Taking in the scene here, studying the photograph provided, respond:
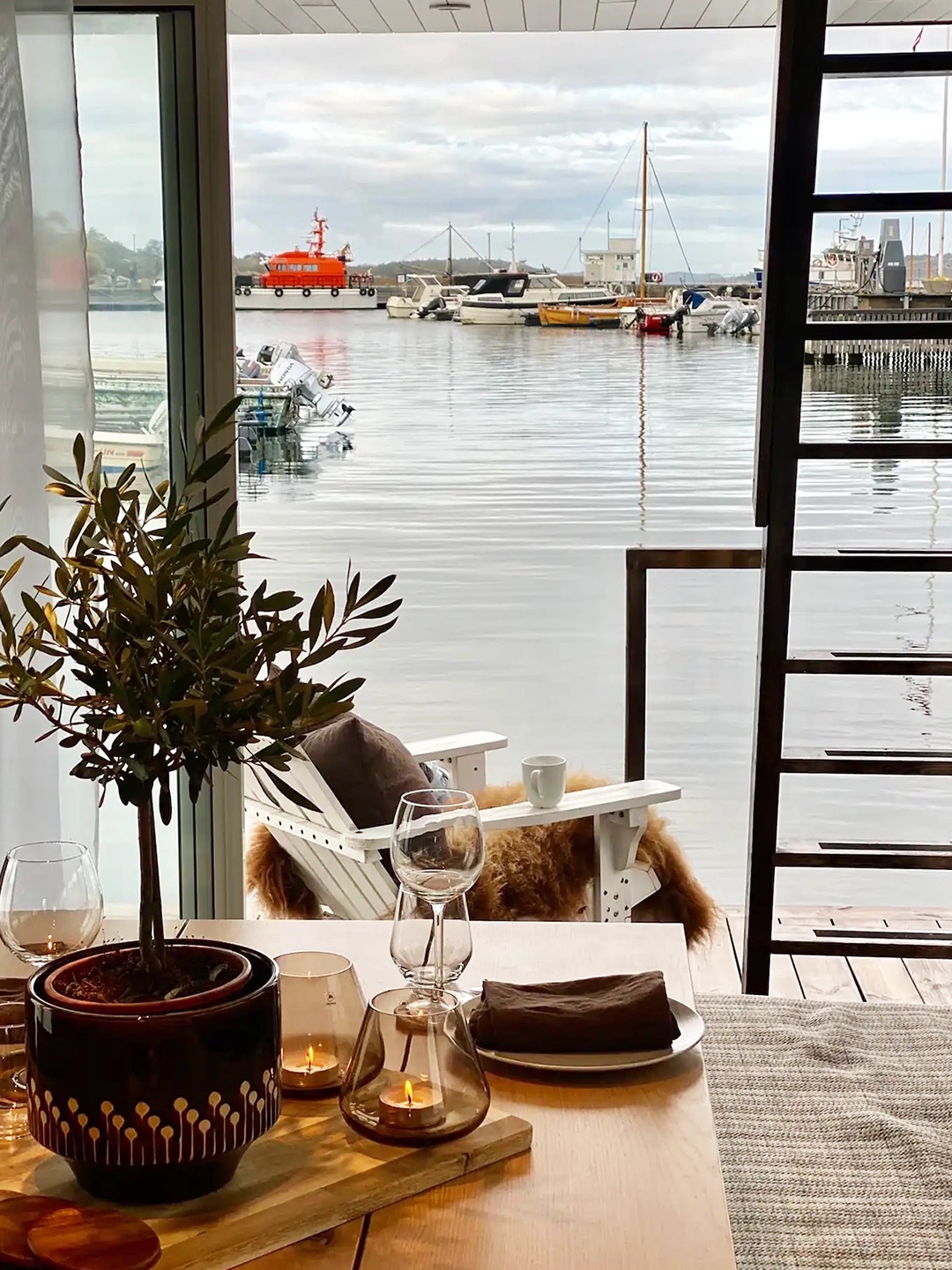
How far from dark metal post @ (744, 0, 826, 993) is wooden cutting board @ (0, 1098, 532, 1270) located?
2.14m

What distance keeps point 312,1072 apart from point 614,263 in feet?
13.2

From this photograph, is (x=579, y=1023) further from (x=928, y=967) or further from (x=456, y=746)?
(x=928, y=967)

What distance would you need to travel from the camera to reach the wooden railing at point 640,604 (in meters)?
3.38

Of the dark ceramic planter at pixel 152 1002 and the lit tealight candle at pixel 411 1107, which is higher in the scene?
the dark ceramic planter at pixel 152 1002

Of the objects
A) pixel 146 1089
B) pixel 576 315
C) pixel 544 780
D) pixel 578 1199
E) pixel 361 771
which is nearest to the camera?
pixel 146 1089

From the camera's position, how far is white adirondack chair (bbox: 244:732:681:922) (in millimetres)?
2795

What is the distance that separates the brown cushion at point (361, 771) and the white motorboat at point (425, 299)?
8.14 feet

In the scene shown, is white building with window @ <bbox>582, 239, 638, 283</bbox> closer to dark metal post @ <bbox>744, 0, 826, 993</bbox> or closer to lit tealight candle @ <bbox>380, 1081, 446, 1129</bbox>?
dark metal post @ <bbox>744, 0, 826, 993</bbox>

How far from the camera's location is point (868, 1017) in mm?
2758

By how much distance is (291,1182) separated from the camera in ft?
3.76

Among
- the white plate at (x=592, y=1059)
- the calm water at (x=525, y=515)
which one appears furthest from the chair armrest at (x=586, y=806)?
the white plate at (x=592, y=1059)

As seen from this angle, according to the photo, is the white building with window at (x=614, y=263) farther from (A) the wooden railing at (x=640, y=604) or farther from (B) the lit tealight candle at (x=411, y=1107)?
(B) the lit tealight candle at (x=411, y=1107)

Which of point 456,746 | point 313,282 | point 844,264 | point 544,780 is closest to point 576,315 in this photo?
point 313,282

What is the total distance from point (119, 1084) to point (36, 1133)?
100 millimetres
